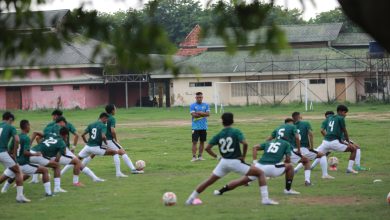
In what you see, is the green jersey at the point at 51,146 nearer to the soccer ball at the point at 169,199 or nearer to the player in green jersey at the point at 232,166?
the soccer ball at the point at 169,199

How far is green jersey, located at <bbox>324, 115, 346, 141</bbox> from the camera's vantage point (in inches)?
770

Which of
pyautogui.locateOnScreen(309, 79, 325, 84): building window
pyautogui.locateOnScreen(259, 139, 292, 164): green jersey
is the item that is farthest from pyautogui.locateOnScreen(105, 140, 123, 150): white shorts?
pyautogui.locateOnScreen(309, 79, 325, 84): building window

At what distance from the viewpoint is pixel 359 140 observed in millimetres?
29016

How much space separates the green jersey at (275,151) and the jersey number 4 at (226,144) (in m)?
0.87

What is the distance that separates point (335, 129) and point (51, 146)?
6.60 meters

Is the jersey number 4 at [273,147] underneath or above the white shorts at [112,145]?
above

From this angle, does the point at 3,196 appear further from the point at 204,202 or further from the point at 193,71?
the point at 193,71

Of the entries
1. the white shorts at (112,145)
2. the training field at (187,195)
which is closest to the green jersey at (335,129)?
the training field at (187,195)

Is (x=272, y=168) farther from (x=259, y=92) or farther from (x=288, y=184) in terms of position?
(x=259, y=92)

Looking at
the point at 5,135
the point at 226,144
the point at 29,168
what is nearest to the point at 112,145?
the point at 29,168

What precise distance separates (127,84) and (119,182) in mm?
50775

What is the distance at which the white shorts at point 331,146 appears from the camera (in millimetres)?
19361

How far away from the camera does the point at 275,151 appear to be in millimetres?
15172

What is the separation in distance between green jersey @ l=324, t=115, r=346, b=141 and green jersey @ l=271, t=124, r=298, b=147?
2.47 metres
